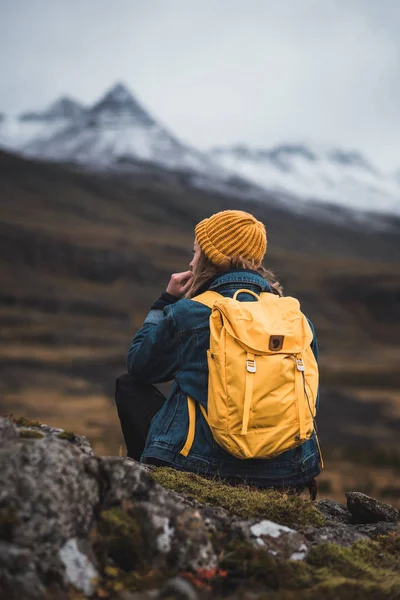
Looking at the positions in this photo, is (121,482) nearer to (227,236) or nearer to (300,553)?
(300,553)

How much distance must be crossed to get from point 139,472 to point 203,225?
2076mm

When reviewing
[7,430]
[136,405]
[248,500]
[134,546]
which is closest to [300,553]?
[248,500]

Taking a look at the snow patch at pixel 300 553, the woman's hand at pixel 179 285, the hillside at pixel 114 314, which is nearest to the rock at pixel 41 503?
the snow patch at pixel 300 553

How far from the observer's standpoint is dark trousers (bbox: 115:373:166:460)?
17.0ft

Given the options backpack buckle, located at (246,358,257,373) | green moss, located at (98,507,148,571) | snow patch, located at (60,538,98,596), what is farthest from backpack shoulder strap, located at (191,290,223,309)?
snow patch, located at (60,538,98,596)

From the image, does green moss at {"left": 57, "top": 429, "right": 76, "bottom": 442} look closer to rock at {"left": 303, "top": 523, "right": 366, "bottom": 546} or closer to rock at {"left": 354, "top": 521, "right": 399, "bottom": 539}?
rock at {"left": 303, "top": 523, "right": 366, "bottom": 546}

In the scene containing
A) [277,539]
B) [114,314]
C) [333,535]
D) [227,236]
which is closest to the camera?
[277,539]

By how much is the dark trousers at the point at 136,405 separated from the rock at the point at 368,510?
1573mm

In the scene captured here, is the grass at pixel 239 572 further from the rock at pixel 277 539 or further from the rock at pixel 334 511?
the rock at pixel 334 511

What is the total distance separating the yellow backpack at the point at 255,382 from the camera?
4.18 metres

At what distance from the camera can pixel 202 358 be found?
4.50 m

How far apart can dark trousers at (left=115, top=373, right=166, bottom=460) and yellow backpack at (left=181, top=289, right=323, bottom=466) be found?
0.86 m

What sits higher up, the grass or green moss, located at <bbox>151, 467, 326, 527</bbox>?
green moss, located at <bbox>151, 467, 326, 527</bbox>

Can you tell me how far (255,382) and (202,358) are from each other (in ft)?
1.57
